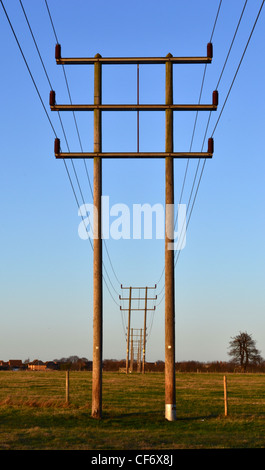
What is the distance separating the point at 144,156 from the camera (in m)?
23.0

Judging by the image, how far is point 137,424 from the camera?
21.0m

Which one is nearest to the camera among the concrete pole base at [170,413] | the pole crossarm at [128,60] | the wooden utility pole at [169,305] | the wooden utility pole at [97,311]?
the concrete pole base at [170,413]

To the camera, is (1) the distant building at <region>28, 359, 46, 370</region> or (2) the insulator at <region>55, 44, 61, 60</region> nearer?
(2) the insulator at <region>55, 44, 61, 60</region>

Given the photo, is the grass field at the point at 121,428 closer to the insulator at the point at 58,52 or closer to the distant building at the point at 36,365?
the insulator at the point at 58,52

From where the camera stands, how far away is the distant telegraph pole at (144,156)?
22.1m

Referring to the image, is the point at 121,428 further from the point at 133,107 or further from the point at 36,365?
the point at 36,365

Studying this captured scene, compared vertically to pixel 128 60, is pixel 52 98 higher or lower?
lower

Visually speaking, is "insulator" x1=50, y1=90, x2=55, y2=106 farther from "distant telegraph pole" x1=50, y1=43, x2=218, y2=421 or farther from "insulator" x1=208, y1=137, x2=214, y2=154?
"insulator" x1=208, y1=137, x2=214, y2=154

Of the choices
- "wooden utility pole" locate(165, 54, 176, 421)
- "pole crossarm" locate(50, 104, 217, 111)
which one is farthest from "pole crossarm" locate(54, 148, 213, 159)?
"pole crossarm" locate(50, 104, 217, 111)

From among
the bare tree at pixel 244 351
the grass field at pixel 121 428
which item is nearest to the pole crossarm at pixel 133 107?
the grass field at pixel 121 428

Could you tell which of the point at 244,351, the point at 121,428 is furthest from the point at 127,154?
the point at 244,351

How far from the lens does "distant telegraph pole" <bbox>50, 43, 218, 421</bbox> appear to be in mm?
22109
